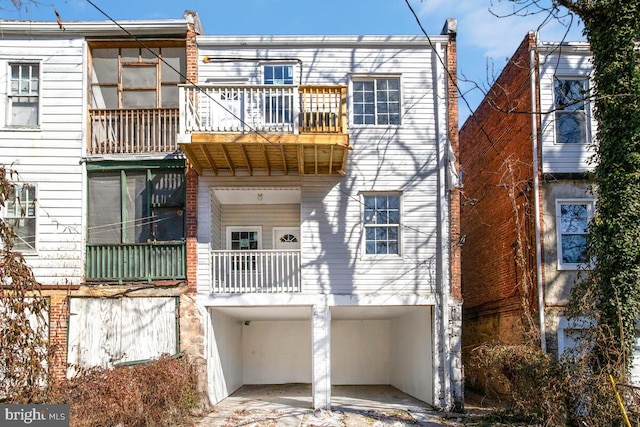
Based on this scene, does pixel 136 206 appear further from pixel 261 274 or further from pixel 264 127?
pixel 264 127

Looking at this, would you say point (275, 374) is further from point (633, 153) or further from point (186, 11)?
point (633, 153)

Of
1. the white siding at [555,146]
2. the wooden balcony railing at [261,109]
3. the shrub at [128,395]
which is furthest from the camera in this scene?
the white siding at [555,146]

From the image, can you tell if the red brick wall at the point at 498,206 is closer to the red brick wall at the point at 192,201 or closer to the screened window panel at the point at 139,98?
the red brick wall at the point at 192,201

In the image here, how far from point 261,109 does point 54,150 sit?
5.04 m

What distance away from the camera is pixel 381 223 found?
14.1m

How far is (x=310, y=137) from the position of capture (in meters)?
12.6

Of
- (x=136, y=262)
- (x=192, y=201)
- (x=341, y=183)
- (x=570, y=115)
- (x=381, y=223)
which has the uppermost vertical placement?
(x=570, y=115)

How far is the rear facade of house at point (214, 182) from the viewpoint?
43.7 ft

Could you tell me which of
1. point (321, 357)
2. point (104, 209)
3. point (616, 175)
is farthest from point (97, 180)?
point (616, 175)

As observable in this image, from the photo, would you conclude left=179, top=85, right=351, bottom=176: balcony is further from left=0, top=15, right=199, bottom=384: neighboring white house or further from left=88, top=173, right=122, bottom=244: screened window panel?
left=88, top=173, right=122, bottom=244: screened window panel

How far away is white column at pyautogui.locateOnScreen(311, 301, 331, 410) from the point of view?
44.0 ft

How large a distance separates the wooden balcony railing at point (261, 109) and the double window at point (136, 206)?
1771 mm

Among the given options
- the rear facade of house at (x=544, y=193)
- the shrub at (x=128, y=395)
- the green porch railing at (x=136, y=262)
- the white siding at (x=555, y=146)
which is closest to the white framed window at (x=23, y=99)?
the green porch railing at (x=136, y=262)

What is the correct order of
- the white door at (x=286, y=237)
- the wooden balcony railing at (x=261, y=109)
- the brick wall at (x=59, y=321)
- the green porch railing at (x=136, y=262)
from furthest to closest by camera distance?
1. the white door at (x=286, y=237)
2. the green porch railing at (x=136, y=262)
3. the brick wall at (x=59, y=321)
4. the wooden balcony railing at (x=261, y=109)
